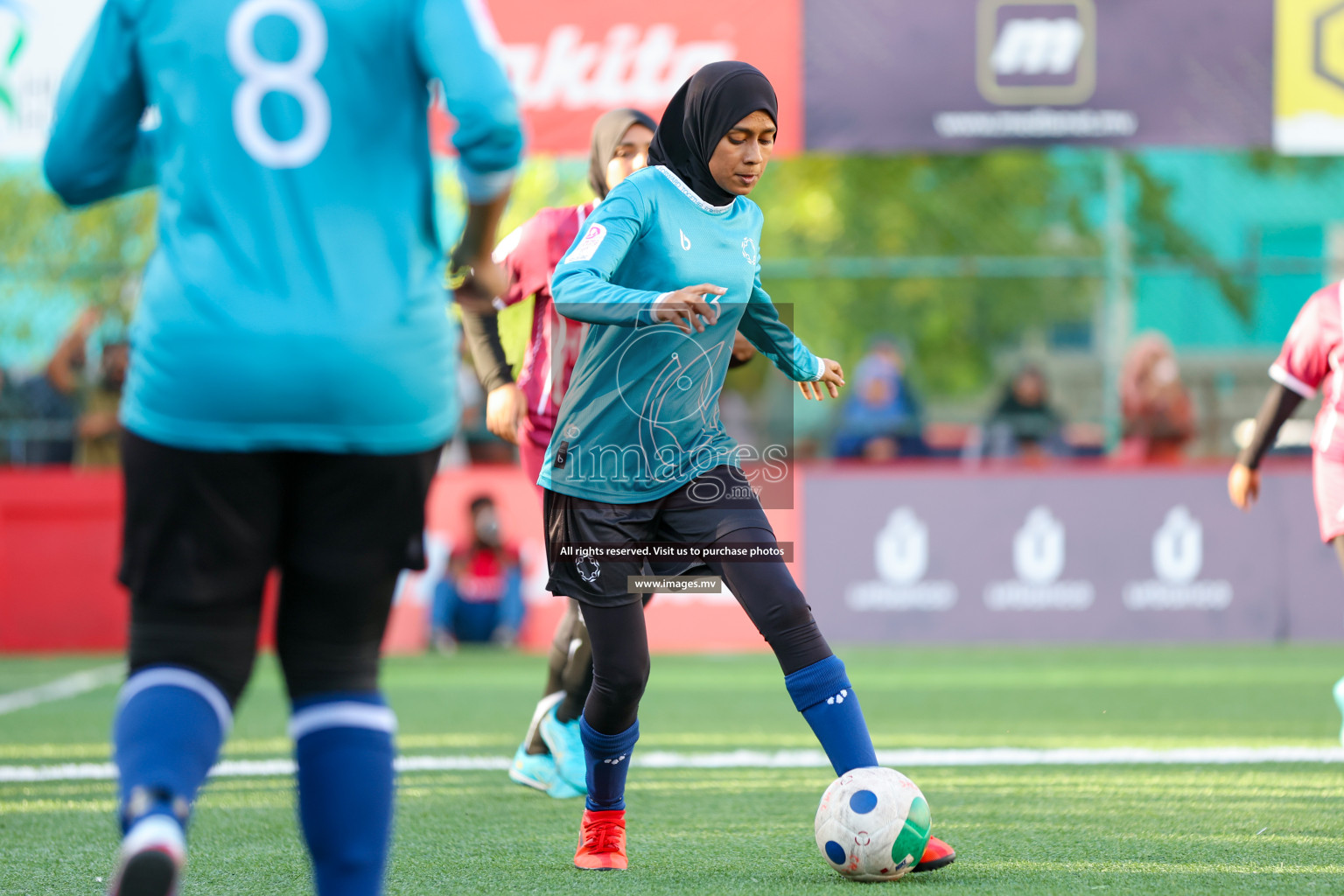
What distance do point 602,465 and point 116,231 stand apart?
438 inches

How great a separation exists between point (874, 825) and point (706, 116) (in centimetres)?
174

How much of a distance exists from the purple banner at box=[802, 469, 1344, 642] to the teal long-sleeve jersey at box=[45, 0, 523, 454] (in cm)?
900

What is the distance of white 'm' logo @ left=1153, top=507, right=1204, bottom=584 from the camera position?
11.2 metres

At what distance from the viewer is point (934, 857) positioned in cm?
385

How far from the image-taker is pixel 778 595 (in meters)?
3.88

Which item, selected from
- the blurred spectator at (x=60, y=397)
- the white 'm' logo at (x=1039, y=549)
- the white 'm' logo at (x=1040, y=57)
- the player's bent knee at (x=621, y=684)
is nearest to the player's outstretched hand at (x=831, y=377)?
the player's bent knee at (x=621, y=684)

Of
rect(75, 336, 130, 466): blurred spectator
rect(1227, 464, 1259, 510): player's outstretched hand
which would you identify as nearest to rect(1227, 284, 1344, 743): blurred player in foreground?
rect(1227, 464, 1259, 510): player's outstretched hand

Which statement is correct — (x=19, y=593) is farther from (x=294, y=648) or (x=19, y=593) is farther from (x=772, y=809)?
(x=294, y=648)

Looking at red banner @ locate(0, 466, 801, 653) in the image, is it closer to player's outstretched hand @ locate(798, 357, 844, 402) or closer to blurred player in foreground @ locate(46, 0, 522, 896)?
player's outstretched hand @ locate(798, 357, 844, 402)

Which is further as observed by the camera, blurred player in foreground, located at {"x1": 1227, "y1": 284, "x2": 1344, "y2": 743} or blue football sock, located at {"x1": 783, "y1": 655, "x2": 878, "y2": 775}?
blurred player in foreground, located at {"x1": 1227, "y1": 284, "x2": 1344, "y2": 743}

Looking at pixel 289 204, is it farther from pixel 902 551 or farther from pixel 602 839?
pixel 902 551

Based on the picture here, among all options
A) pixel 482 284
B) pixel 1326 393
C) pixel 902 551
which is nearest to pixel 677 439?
pixel 482 284

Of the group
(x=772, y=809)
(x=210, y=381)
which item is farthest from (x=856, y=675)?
(x=210, y=381)

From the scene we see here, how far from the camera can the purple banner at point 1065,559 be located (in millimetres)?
11203
